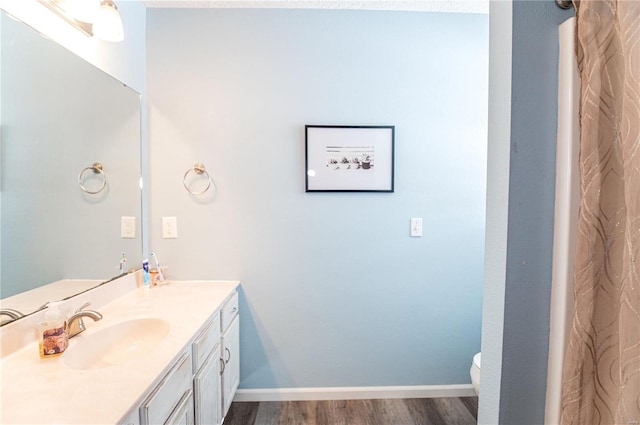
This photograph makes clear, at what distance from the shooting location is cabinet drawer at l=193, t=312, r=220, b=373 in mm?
1146

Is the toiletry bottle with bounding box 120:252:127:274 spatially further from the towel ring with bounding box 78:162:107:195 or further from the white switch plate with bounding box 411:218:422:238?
the white switch plate with bounding box 411:218:422:238

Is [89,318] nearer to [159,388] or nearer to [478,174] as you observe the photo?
[159,388]

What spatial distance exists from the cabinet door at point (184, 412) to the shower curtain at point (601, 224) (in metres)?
1.17

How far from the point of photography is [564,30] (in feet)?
2.04

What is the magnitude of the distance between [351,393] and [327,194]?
1363 millimetres

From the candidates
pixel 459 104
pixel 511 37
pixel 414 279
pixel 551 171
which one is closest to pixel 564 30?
pixel 511 37

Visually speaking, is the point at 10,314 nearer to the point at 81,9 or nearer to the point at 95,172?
the point at 95,172

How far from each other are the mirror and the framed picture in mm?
1097

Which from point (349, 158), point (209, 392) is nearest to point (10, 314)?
point (209, 392)

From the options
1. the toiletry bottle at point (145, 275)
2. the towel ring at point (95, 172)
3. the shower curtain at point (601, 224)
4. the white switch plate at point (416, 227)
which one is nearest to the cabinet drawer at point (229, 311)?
the toiletry bottle at point (145, 275)

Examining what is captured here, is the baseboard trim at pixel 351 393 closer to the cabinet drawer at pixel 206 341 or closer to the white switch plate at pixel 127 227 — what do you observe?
the cabinet drawer at pixel 206 341

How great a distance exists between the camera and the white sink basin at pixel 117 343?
1.03 m

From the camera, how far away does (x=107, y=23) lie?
123cm

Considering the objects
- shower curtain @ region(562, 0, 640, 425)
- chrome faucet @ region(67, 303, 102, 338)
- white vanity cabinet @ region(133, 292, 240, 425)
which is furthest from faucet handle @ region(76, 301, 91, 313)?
shower curtain @ region(562, 0, 640, 425)
